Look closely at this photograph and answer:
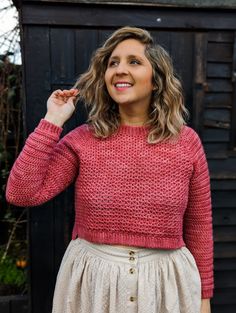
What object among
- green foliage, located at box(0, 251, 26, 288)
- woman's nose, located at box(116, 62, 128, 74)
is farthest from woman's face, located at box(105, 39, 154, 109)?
green foliage, located at box(0, 251, 26, 288)

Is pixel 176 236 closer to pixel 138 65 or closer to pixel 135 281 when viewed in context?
pixel 135 281

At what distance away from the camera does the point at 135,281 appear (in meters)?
1.26

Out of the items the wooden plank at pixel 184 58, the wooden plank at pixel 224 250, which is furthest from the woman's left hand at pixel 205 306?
the wooden plank at pixel 184 58

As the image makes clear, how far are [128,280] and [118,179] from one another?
0.35 metres

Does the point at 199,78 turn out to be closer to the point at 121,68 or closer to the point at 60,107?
the point at 121,68

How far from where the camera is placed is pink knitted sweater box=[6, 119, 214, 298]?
124 centimetres

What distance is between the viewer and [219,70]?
1898 mm

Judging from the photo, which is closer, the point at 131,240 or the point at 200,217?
the point at 131,240

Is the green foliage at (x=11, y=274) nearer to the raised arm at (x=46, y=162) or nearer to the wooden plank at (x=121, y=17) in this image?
the raised arm at (x=46, y=162)

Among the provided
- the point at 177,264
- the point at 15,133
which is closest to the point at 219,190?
the point at 177,264

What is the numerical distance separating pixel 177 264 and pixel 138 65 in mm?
744

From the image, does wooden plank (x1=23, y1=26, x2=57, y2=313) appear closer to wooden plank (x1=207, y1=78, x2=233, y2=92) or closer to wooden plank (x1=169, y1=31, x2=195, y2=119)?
wooden plank (x1=169, y1=31, x2=195, y2=119)

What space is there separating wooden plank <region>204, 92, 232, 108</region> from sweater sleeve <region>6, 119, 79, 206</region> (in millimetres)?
940

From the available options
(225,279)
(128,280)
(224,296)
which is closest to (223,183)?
(225,279)
